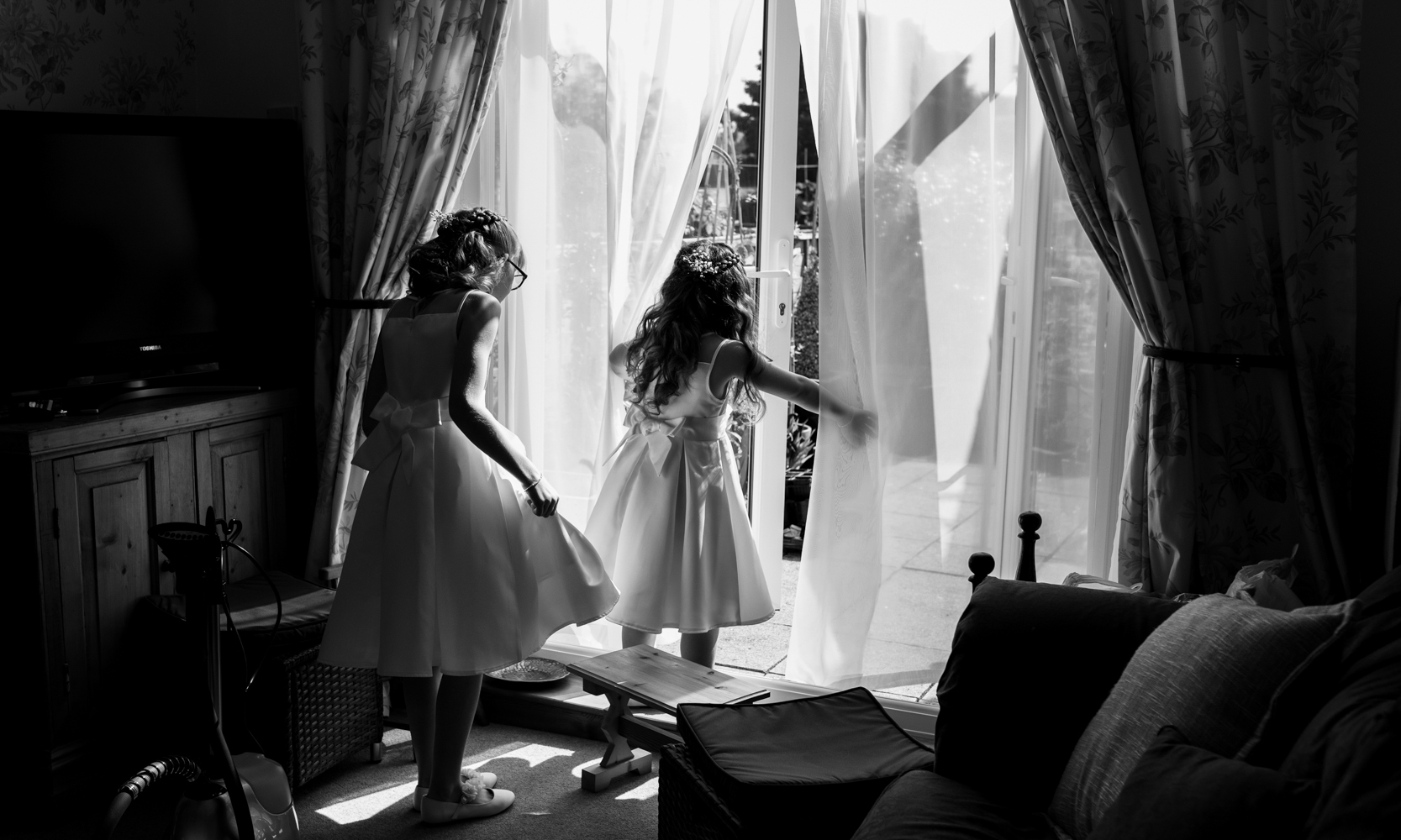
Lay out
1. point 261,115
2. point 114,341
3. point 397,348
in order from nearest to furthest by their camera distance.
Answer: point 397,348
point 114,341
point 261,115

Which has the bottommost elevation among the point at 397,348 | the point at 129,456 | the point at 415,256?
the point at 129,456

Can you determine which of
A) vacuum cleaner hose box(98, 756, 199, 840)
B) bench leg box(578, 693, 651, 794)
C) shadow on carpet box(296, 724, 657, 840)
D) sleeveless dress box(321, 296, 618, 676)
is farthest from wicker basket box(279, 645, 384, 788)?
vacuum cleaner hose box(98, 756, 199, 840)

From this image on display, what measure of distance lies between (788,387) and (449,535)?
0.89 metres

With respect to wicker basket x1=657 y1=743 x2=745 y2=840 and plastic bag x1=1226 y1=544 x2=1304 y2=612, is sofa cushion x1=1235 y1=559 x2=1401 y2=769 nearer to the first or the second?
plastic bag x1=1226 y1=544 x2=1304 y2=612

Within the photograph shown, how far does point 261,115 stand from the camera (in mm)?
3586

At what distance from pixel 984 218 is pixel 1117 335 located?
1.39 feet

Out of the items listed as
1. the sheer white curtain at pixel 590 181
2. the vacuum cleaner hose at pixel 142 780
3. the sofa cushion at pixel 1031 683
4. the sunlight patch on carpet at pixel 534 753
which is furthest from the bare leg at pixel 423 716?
the sofa cushion at pixel 1031 683

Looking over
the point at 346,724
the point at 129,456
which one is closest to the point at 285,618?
the point at 346,724

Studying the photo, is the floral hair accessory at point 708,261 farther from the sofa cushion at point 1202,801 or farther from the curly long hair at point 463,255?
the sofa cushion at point 1202,801

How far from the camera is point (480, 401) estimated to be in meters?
2.53

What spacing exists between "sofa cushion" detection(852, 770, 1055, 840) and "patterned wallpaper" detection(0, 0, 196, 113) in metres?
2.94

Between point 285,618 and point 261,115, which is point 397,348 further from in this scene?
point 261,115

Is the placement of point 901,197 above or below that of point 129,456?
above

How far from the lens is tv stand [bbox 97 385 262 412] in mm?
2943
